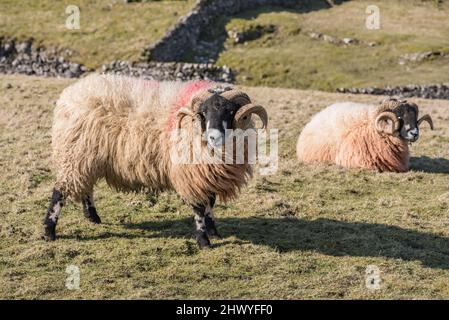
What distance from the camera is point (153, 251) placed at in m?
11.4

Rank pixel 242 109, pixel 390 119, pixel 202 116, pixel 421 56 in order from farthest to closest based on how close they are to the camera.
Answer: pixel 421 56, pixel 390 119, pixel 202 116, pixel 242 109

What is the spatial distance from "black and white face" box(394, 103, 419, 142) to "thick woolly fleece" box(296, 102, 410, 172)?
311 mm

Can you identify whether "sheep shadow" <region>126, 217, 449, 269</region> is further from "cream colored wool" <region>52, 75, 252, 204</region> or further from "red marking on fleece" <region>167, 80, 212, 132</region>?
"red marking on fleece" <region>167, 80, 212, 132</region>

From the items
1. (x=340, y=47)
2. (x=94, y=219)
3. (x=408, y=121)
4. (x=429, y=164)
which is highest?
(x=340, y=47)

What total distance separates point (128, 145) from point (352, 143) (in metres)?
7.88

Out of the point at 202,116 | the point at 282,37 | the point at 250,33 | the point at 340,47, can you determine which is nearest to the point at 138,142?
the point at 202,116

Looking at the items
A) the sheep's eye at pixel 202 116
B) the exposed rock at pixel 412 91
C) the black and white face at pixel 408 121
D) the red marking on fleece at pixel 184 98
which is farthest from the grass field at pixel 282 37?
the sheep's eye at pixel 202 116

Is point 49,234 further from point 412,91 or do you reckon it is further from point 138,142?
point 412,91

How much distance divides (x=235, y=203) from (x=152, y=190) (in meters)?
2.70

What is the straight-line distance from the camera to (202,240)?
455 inches

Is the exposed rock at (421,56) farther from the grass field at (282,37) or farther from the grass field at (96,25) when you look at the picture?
the grass field at (96,25)

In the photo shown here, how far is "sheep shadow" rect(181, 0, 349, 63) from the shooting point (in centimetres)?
4672

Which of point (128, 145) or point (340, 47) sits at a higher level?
point (340, 47)

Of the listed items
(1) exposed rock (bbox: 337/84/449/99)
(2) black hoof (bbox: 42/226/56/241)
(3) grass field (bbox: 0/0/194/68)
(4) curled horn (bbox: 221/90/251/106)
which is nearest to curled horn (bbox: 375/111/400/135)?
(4) curled horn (bbox: 221/90/251/106)
